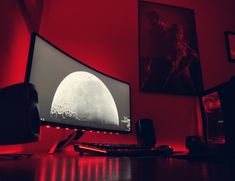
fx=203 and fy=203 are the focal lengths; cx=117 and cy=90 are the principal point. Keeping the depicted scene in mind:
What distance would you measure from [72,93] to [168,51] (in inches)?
39.0

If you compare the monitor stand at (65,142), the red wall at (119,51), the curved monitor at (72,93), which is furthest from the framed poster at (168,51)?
the monitor stand at (65,142)

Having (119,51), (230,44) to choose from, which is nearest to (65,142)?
(119,51)

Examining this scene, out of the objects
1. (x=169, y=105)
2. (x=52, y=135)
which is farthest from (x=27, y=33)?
(x=169, y=105)

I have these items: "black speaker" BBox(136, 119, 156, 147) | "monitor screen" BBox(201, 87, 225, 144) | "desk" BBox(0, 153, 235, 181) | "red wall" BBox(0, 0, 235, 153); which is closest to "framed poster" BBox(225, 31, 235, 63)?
"red wall" BBox(0, 0, 235, 153)

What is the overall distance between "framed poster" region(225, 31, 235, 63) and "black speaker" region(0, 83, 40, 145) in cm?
176

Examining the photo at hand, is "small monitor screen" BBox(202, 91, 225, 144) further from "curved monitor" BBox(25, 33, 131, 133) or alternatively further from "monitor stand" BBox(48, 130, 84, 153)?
"monitor stand" BBox(48, 130, 84, 153)

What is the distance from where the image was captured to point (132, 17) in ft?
5.28

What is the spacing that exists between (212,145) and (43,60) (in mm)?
1005

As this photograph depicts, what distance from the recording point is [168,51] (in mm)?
1601

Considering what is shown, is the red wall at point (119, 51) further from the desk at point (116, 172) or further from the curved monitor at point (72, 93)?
the desk at point (116, 172)

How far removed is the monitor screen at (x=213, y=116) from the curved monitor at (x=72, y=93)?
50cm

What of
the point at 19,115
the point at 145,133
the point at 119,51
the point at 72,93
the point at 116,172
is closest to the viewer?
the point at 116,172

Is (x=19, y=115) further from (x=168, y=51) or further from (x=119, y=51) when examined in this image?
(x=168, y=51)

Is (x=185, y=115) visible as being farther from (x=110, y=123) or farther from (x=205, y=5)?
(x=205, y=5)
